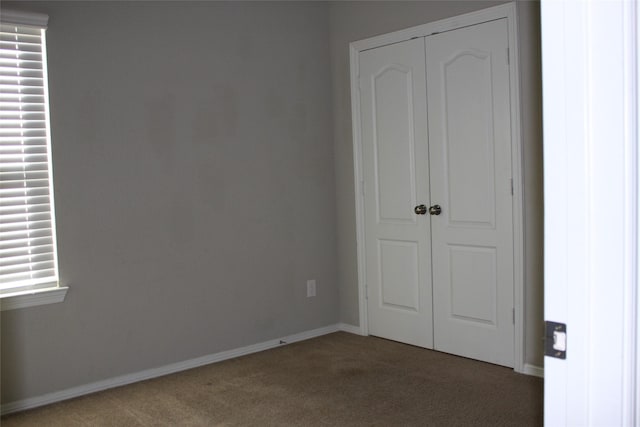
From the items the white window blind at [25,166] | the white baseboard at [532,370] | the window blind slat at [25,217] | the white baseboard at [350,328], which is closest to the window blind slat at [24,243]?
the white window blind at [25,166]

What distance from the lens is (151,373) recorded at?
379cm

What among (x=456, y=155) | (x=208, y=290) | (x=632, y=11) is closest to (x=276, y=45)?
(x=456, y=155)

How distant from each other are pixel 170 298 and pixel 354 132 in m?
1.84

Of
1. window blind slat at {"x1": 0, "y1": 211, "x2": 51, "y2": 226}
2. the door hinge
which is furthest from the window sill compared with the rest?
the door hinge

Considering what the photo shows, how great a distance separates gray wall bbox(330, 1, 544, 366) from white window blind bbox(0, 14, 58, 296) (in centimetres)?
218

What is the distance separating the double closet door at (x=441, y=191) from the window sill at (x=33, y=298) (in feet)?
7.27

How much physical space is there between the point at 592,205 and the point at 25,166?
125 inches

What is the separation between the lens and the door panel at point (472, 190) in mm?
3711

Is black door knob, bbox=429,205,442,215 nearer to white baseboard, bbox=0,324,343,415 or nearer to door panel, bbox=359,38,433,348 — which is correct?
door panel, bbox=359,38,433,348

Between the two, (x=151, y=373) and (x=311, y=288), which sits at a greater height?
(x=311, y=288)

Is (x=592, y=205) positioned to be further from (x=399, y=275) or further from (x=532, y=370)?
(x=399, y=275)

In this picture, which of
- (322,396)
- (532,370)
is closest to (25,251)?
(322,396)

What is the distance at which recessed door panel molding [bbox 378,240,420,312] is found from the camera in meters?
4.28

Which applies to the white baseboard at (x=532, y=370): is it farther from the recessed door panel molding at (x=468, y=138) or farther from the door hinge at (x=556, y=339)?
the door hinge at (x=556, y=339)
